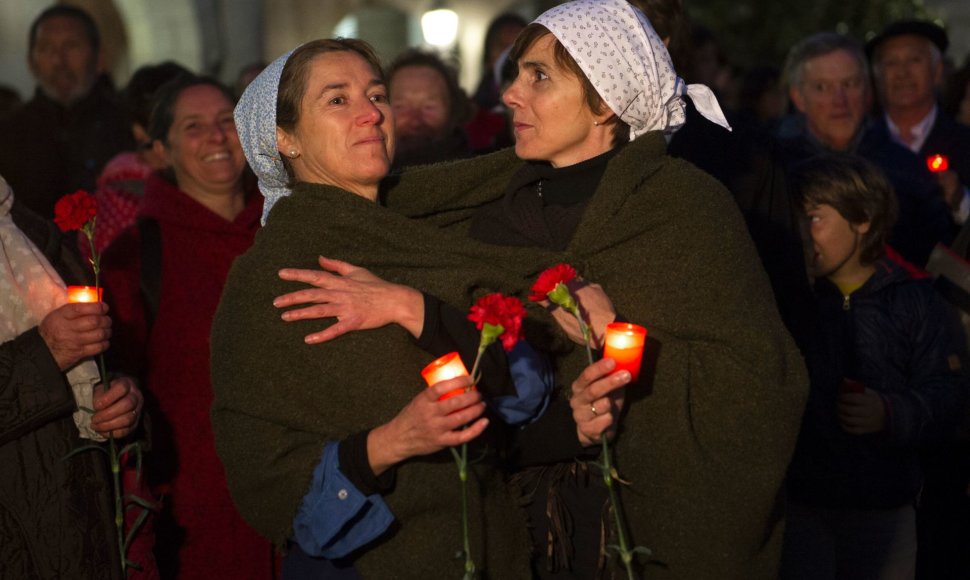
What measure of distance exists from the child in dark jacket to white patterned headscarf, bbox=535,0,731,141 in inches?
49.7

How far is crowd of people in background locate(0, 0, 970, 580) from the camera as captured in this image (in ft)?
12.0

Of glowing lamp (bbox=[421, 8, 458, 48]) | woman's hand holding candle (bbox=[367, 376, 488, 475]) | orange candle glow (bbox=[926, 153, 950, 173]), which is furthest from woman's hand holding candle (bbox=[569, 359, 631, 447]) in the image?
glowing lamp (bbox=[421, 8, 458, 48])

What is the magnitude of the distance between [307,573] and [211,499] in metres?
1.53

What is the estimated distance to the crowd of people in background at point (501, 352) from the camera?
12.0 feet

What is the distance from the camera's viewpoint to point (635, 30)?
402 centimetres

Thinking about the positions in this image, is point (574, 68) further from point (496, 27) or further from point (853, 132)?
point (496, 27)

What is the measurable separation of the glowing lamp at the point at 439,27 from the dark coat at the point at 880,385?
1081 cm

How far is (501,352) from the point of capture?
3654 millimetres

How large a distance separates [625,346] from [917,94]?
15.7 feet

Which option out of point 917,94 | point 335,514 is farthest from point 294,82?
point 917,94

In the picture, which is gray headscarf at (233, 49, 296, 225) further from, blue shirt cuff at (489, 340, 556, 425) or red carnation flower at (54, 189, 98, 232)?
blue shirt cuff at (489, 340, 556, 425)

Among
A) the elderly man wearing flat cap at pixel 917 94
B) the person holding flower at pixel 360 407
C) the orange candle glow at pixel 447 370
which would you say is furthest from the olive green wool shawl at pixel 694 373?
the elderly man wearing flat cap at pixel 917 94

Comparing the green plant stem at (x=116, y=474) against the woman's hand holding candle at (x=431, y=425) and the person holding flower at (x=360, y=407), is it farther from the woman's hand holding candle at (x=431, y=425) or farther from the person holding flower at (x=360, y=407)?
the woman's hand holding candle at (x=431, y=425)

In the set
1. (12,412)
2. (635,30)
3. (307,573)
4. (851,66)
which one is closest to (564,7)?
(635,30)
